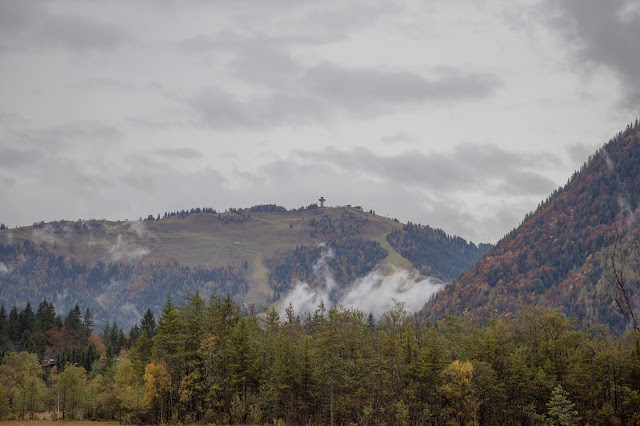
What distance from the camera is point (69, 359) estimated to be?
17975 centimetres

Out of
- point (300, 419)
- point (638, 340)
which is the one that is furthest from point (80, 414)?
point (638, 340)

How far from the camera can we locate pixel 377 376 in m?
111

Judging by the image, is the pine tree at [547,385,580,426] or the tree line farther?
the tree line

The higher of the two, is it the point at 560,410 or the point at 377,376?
the point at 377,376

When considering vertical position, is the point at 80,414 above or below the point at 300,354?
below

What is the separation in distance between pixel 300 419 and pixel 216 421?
1517cm

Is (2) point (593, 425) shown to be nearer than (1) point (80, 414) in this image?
Yes

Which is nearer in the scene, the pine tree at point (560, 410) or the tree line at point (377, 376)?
the pine tree at point (560, 410)

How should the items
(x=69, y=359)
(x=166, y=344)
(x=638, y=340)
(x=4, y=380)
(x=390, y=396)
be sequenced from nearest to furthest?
(x=638, y=340), (x=390, y=396), (x=166, y=344), (x=4, y=380), (x=69, y=359)

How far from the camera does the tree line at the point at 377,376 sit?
102m

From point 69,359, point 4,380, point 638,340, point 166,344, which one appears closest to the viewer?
point 638,340

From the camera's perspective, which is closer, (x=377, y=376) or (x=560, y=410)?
(x=560, y=410)

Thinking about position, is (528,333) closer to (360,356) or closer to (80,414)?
(360,356)

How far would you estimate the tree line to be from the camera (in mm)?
102438
